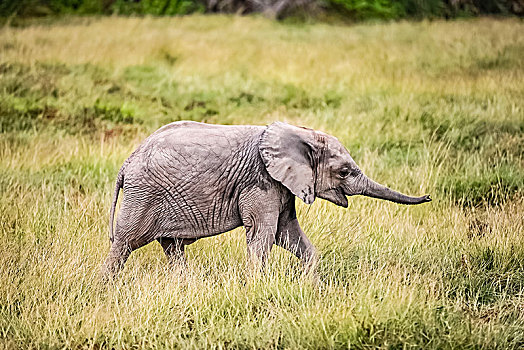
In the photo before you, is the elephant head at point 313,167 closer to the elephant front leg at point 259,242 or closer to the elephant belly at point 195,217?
the elephant front leg at point 259,242

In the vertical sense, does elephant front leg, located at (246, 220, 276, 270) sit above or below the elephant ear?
below

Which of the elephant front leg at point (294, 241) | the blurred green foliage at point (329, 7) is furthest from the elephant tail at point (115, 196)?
the blurred green foliage at point (329, 7)

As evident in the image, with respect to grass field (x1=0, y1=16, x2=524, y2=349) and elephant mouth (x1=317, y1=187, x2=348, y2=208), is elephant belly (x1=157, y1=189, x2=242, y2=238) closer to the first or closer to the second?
grass field (x1=0, y1=16, x2=524, y2=349)

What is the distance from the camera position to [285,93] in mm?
11211

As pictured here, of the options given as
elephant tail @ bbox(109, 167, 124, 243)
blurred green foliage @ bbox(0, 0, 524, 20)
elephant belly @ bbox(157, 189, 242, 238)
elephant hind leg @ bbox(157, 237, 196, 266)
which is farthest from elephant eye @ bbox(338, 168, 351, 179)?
blurred green foliage @ bbox(0, 0, 524, 20)

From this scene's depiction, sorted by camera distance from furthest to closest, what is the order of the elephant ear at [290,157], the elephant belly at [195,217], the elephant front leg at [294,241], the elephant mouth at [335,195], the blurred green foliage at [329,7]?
the blurred green foliage at [329,7] < the elephant front leg at [294,241] < the elephant mouth at [335,195] < the elephant belly at [195,217] < the elephant ear at [290,157]

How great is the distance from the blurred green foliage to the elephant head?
17.4 m

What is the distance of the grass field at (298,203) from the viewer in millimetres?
4242

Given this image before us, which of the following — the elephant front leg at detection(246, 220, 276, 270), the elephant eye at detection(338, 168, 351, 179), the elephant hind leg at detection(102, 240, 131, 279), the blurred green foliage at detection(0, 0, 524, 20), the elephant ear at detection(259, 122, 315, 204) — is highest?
the elephant ear at detection(259, 122, 315, 204)

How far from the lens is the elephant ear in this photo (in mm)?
4625

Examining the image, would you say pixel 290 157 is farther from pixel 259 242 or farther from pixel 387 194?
pixel 387 194

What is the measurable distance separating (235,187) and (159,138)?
630 millimetres

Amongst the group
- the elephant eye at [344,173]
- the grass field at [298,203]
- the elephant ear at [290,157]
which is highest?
the elephant ear at [290,157]

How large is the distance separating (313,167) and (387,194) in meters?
0.54
